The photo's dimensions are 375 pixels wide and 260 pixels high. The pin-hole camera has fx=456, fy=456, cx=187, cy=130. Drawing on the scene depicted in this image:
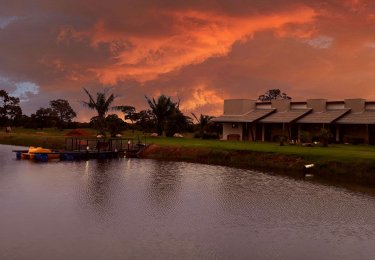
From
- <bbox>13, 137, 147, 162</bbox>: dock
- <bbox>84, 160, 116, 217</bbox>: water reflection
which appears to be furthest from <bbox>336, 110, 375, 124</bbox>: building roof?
<bbox>84, 160, 116, 217</bbox>: water reflection

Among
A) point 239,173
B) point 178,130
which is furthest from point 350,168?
point 178,130

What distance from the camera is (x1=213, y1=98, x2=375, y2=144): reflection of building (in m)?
67.0

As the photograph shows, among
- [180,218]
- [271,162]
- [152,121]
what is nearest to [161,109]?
[152,121]

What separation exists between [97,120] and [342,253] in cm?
6465

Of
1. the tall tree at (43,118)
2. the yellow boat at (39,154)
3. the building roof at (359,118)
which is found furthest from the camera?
the tall tree at (43,118)

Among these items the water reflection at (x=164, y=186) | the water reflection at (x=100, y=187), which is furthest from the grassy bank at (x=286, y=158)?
the water reflection at (x=100, y=187)

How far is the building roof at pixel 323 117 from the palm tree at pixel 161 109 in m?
27.8

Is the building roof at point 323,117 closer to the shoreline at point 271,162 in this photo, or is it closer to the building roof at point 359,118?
the building roof at point 359,118

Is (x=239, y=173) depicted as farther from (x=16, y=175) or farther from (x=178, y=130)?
(x=178, y=130)

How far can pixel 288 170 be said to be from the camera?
46.5 meters

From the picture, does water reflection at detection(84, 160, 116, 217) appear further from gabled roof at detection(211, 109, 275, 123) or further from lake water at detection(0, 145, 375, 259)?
gabled roof at detection(211, 109, 275, 123)

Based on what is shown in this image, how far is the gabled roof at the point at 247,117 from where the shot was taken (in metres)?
74.5

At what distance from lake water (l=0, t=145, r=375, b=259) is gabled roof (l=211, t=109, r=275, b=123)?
1358 inches

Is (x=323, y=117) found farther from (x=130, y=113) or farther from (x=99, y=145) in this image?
(x=130, y=113)
